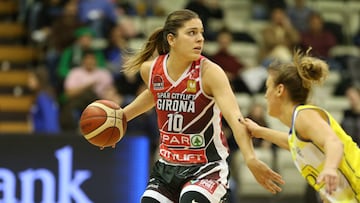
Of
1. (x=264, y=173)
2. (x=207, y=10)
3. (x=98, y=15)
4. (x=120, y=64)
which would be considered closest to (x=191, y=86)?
(x=264, y=173)

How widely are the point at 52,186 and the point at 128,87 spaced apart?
2928 millimetres

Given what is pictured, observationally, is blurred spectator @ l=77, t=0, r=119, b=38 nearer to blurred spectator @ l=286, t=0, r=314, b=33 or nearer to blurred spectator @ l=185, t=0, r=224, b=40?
blurred spectator @ l=185, t=0, r=224, b=40

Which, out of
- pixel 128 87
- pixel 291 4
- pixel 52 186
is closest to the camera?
pixel 52 186

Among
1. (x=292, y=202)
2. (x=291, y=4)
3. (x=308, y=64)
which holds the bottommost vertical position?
(x=292, y=202)

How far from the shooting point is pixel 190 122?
572 cm

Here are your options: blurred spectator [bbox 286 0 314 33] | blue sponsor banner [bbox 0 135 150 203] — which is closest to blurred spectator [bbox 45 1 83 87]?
blue sponsor banner [bbox 0 135 150 203]

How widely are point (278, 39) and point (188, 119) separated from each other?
23.8 ft

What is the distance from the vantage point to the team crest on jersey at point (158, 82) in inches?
230

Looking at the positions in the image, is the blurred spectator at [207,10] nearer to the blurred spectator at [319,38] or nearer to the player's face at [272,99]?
the blurred spectator at [319,38]

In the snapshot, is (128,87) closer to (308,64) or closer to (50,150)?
(50,150)

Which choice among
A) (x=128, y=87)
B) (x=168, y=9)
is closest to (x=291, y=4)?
(x=168, y=9)

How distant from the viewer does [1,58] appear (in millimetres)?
13531

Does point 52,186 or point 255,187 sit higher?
point 52,186

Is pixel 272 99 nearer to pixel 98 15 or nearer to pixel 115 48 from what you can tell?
pixel 115 48
